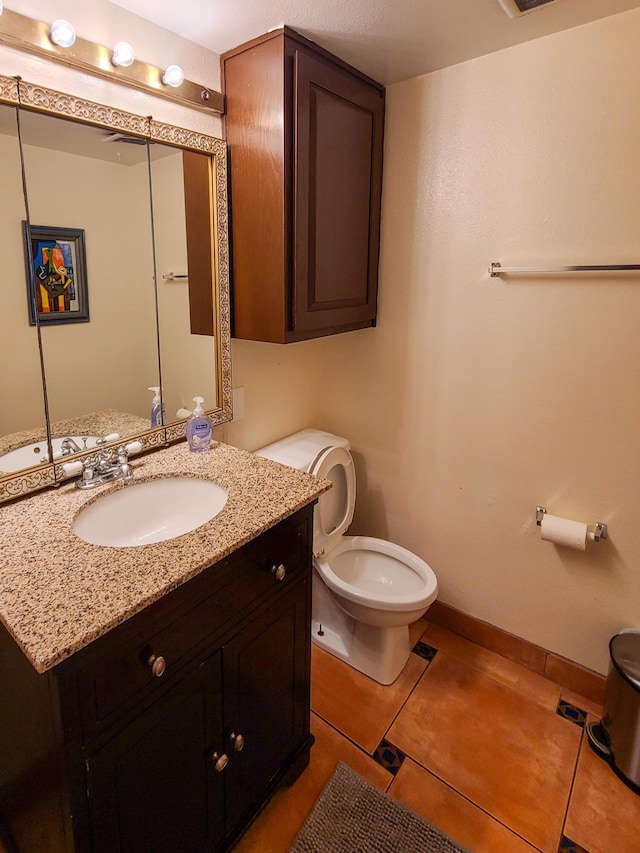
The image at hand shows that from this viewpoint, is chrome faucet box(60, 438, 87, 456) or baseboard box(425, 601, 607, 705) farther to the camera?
baseboard box(425, 601, 607, 705)

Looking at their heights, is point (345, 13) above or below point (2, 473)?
above

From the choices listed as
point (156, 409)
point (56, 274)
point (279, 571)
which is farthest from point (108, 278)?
point (279, 571)

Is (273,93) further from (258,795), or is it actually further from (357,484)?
(258,795)

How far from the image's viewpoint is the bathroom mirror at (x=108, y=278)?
118 centimetres

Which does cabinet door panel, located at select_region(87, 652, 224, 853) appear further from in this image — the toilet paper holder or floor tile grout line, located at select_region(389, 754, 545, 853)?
the toilet paper holder

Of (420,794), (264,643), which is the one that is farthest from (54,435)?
(420,794)

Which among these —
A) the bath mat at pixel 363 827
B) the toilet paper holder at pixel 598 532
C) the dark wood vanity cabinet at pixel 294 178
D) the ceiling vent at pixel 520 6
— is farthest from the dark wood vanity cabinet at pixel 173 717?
the ceiling vent at pixel 520 6

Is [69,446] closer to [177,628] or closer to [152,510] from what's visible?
[152,510]

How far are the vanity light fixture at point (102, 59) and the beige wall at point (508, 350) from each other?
6 cm

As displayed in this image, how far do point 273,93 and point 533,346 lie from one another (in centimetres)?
113

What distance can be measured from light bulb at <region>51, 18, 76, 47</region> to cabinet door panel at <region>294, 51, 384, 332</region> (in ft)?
1.90

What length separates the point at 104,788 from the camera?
91 cm

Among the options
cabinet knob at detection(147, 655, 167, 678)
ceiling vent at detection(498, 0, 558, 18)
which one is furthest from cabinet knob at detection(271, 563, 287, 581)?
ceiling vent at detection(498, 0, 558, 18)

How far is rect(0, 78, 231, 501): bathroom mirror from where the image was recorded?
1.18 m
